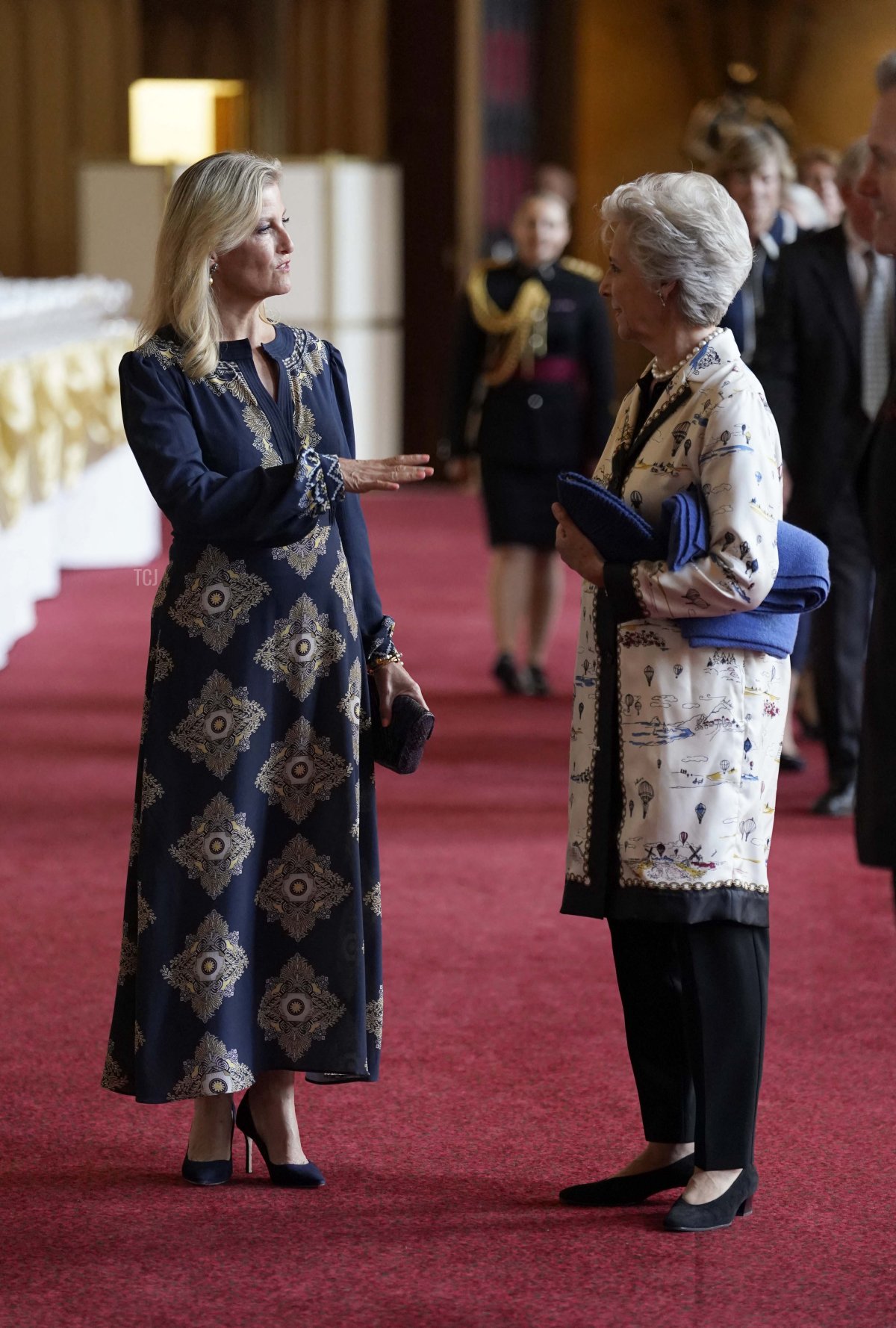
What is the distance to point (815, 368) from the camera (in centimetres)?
438

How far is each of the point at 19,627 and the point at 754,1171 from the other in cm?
474

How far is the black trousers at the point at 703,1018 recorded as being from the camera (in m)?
2.29

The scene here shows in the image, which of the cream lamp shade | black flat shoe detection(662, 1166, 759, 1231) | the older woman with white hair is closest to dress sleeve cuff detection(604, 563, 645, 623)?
the older woman with white hair

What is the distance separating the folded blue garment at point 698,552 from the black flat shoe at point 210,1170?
35.7 inches

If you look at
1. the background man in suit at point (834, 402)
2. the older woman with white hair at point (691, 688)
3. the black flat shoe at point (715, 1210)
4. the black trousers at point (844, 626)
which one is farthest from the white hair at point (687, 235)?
the black trousers at point (844, 626)

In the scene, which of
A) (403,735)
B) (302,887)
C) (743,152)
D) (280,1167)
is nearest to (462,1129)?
(280,1167)

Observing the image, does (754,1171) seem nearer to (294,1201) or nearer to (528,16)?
(294,1201)

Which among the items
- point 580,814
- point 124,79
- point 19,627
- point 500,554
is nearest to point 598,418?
point 500,554

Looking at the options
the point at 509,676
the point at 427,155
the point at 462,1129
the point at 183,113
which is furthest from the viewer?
the point at 183,113

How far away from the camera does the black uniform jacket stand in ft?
19.2

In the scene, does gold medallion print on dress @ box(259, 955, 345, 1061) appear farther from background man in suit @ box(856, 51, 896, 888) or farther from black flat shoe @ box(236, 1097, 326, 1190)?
background man in suit @ box(856, 51, 896, 888)

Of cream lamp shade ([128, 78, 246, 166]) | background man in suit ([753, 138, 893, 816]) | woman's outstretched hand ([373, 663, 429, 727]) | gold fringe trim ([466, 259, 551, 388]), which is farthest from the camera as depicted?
cream lamp shade ([128, 78, 246, 166])

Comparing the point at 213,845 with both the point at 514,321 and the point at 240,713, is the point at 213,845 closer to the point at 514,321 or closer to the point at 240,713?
the point at 240,713

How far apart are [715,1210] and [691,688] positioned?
66 centimetres
